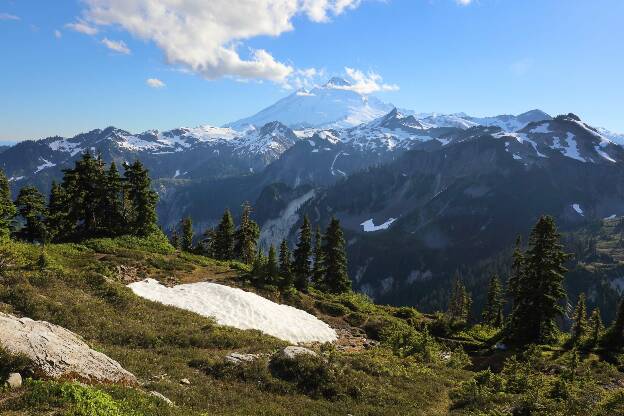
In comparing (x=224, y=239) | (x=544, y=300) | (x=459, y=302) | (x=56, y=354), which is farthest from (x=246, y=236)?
(x=56, y=354)

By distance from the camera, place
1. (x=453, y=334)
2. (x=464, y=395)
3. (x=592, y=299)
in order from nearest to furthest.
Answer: (x=464, y=395), (x=453, y=334), (x=592, y=299)

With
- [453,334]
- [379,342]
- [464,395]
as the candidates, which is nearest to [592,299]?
[453,334]

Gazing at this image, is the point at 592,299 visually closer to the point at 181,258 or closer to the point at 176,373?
the point at 181,258

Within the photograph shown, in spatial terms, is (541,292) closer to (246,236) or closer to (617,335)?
(617,335)

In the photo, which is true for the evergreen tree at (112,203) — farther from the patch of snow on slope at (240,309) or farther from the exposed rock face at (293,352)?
the exposed rock face at (293,352)

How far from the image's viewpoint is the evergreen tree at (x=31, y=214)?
65944mm

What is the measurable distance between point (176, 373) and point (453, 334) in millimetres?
37024

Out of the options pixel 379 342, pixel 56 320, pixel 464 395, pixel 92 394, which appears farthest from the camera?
pixel 379 342

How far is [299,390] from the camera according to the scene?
68.4 feet

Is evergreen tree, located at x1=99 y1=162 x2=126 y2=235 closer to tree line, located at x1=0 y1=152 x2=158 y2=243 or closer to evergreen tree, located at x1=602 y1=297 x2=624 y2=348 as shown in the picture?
tree line, located at x1=0 y1=152 x2=158 y2=243

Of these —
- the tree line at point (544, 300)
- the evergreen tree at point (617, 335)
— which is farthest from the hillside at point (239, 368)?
the evergreen tree at point (617, 335)

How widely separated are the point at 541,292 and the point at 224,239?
56567mm

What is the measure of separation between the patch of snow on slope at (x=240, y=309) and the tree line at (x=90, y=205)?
23216 mm

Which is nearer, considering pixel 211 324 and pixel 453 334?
pixel 211 324
